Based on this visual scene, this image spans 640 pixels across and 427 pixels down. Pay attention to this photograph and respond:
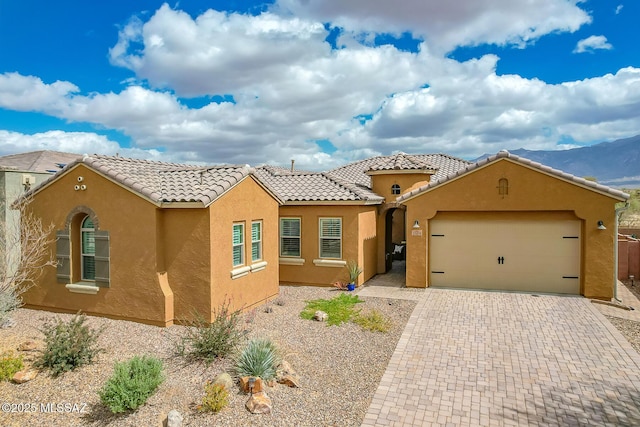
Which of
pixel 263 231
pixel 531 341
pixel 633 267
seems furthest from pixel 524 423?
pixel 633 267

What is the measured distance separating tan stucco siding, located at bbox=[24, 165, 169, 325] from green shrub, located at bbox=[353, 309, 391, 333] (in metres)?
5.36

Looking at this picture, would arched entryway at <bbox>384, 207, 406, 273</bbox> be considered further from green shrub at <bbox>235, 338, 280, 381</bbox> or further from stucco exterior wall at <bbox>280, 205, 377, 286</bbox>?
green shrub at <bbox>235, 338, 280, 381</bbox>

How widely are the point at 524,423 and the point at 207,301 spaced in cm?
773

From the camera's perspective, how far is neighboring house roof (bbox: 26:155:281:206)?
10.9 metres

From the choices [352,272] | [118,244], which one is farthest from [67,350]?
[352,272]

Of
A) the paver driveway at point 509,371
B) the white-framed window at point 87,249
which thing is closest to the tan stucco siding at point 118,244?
the white-framed window at point 87,249

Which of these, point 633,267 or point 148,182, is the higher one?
point 148,182

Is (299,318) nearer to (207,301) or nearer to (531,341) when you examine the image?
(207,301)

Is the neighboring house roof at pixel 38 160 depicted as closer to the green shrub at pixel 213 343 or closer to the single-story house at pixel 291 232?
the single-story house at pixel 291 232

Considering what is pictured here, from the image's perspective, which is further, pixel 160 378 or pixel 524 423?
pixel 160 378

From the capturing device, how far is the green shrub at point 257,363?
7.87m

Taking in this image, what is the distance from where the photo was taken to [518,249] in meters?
15.3

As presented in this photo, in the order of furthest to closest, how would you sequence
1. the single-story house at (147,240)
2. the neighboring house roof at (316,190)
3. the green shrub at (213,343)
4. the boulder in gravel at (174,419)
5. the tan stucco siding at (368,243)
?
the tan stucco siding at (368,243)
the neighboring house roof at (316,190)
the single-story house at (147,240)
the green shrub at (213,343)
the boulder in gravel at (174,419)

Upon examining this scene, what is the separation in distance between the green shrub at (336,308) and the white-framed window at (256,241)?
92.6 inches
